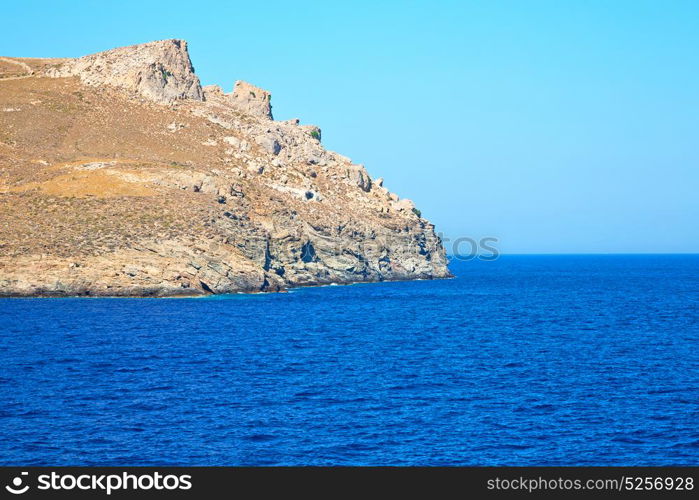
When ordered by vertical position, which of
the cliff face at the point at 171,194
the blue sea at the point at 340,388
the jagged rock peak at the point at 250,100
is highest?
the jagged rock peak at the point at 250,100

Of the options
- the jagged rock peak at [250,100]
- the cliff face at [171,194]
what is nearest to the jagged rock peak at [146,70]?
the cliff face at [171,194]

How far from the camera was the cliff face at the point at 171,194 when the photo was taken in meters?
111

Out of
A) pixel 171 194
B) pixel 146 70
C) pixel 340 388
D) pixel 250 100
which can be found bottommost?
pixel 340 388

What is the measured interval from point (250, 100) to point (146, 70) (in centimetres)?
2499

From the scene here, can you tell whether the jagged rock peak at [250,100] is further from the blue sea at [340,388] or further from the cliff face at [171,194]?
the blue sea at [340,388]

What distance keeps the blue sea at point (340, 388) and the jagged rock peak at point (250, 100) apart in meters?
97.7

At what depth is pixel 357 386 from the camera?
1991 inches

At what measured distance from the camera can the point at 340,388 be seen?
164ft

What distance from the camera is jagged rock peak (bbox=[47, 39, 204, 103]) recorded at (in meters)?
172

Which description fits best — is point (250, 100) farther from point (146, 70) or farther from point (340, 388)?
point (340, 388)

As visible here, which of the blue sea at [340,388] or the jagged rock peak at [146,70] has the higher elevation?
the jagged rock peak at [146,70]

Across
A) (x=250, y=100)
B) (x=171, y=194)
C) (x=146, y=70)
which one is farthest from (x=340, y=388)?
(x=250, y=100)

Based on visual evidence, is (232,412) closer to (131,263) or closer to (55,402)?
(55,402)
